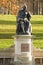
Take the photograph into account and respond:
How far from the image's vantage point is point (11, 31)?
4028cm

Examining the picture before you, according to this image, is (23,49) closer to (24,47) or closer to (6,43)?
(24,47)

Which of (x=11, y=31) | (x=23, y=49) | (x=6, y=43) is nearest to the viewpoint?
(x=23, y=49)

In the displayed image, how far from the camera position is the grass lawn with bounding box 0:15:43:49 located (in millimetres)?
36281

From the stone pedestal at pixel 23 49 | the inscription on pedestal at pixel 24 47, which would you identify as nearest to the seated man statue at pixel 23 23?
the stone pedestal at pixel 23 49

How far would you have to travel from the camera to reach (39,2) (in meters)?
80.3

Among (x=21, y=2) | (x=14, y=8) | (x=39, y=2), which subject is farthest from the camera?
(x=39, y=2)

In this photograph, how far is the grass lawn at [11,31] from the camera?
36.3 meters

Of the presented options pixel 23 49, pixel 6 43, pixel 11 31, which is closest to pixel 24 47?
pixel 23 49

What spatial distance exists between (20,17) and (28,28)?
1005 mm

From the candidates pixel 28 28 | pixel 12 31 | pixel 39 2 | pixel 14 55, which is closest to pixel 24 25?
pixel 28 28

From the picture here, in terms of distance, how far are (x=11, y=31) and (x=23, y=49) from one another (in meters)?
8.82

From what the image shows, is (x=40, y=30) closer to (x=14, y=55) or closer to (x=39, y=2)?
(x=14, y=55)

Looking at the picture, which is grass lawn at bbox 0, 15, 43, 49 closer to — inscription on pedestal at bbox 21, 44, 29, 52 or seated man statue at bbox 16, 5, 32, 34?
seated man statue at bbox 16, 5, 32, 34

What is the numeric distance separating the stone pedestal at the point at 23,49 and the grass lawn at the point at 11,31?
274 centimetres
